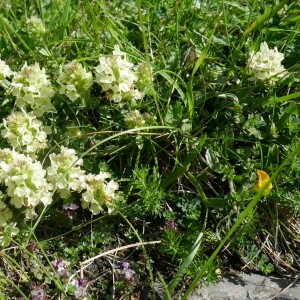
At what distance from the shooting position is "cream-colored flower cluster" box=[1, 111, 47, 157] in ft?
6.94

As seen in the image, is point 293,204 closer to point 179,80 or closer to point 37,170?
point 179,80

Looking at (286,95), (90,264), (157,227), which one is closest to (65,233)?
(90,264)

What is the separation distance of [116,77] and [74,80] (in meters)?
0.16

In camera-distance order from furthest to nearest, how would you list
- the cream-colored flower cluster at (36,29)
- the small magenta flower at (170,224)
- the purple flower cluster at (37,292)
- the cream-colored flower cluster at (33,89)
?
the cream-colored flower cluster at (36,29) → the cream-colored flower cluster at (33,89) → the small magenta flower at (170,224) → the purple flower cluster at (37,292)

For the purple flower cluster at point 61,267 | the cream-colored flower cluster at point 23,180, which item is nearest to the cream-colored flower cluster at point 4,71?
the cream-colored flower cluster at point 23,180

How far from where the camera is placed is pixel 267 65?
2.27 m

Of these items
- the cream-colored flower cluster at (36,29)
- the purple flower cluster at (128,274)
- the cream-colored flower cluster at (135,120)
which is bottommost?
the purple flower cluster at (128,274)

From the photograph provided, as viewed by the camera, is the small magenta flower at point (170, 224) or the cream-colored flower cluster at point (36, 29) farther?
the cream-colored flower cluster at point (36, 29)

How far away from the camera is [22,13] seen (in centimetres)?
289

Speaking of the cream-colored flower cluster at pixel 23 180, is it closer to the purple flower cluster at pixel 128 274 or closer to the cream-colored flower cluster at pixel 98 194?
the cream-colored flower cluster at pixel 98 194

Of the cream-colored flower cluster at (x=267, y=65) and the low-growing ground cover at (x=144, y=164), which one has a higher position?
the cream-colored flower cluster at (x=267, y=65)

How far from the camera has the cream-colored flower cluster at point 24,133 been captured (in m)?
2.12

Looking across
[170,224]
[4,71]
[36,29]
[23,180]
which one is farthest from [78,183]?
[36,29]

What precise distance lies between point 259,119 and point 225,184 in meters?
0.28
